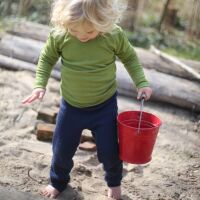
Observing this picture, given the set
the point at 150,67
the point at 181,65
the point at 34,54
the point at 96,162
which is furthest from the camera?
the point at 34,54

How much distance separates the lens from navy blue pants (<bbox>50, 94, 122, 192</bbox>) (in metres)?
2.97

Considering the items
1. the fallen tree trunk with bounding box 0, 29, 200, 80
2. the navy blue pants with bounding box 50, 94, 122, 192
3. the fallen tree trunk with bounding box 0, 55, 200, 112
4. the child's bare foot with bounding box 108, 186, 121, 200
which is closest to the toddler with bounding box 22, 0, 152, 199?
the navy blue pants with bounding box 50, 94, 122, 192

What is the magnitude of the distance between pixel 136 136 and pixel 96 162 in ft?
3.59

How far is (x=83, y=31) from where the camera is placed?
2.66 metres

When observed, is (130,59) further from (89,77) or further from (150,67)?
(150,67)

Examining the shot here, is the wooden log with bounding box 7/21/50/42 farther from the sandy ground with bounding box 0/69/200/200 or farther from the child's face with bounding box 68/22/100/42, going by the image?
the child's face with bounding box 68/22/100/42

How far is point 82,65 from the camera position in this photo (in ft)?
9.38

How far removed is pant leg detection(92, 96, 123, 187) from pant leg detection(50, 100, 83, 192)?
0.37 feet

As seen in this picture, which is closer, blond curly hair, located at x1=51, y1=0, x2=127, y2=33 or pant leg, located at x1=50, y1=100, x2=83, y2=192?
blond curly hair, located at x1=51, y1=0, x2=127, y2=33

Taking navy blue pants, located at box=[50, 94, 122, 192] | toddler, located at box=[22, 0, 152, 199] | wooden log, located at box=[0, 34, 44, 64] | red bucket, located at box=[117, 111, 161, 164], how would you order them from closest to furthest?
toddler, located at box=[22, 0, 152, 199] < red bucket, located at box=[117, 111, 161, 164] < navy blue pants, located at box=[50, 94, 122, 192] < wooden log, located at box=[0, 34, 44, 64]

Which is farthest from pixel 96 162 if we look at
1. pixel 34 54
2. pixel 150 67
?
pixel 34 54

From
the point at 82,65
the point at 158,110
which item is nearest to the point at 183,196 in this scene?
the point at 82,65

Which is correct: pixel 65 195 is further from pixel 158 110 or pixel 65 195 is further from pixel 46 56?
pixel 158 110

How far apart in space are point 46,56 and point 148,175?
136 cm
